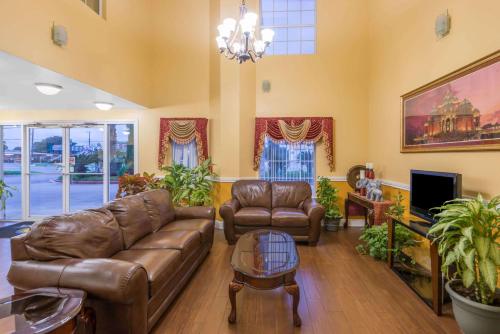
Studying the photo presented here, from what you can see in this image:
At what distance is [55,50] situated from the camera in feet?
9.75

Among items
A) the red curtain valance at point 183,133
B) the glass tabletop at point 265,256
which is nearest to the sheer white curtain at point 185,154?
the red curtain valance at point 183,133

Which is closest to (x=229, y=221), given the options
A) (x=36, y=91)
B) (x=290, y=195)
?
(x=290, y=195)

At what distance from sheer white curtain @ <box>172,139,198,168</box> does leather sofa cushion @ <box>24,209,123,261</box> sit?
312cm

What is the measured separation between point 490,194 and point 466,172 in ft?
1.16

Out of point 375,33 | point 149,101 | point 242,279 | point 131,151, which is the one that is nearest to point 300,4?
point 375,33

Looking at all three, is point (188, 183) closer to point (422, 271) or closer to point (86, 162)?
point (86, 162)

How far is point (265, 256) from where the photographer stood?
2496 mm

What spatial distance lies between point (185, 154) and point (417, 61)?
14.1 ft

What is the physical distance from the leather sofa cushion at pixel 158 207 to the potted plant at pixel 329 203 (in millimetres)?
2717

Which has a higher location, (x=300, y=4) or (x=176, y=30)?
(x=300, y=4)

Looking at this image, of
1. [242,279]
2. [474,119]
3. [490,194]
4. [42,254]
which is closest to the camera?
[42,254]

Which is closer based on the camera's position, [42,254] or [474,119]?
[42,254]

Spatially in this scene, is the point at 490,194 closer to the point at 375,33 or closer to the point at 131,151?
the point at 375,33

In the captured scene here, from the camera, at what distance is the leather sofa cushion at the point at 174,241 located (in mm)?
2664
